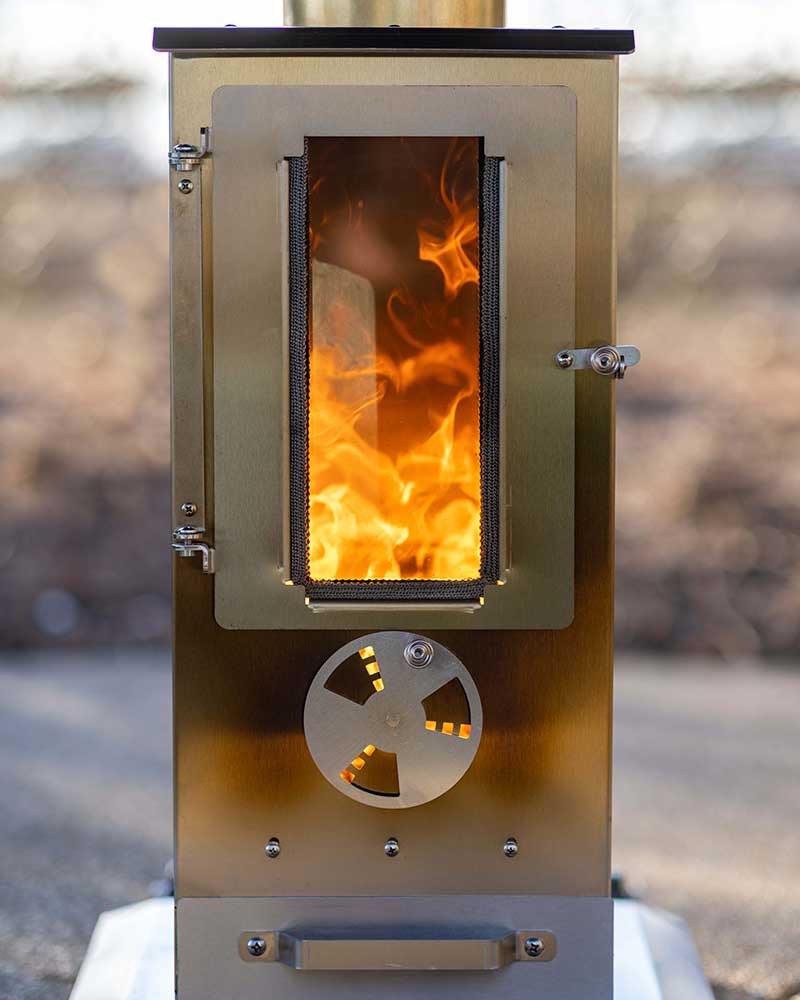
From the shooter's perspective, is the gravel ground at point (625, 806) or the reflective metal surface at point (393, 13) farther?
the gravel ground at point (625, 806)

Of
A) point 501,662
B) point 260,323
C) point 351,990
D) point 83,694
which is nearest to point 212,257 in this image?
point 260,323

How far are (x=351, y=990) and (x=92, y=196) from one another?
2.69 meters

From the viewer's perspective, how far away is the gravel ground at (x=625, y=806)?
159cm

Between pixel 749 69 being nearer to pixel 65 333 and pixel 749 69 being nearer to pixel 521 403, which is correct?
pixel 65 333

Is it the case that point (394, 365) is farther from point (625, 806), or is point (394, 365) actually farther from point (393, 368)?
point (625, 806)

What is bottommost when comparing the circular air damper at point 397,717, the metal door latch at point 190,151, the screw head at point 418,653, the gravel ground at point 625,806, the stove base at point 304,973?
the gravel ground at point 625,806

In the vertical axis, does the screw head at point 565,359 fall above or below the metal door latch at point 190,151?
below

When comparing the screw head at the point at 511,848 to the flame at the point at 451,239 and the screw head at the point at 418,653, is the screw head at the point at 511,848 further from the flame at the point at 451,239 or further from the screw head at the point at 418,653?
the flame at the point at 451,239

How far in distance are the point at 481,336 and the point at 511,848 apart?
1.55 feet

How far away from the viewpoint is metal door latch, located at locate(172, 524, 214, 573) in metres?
1.07

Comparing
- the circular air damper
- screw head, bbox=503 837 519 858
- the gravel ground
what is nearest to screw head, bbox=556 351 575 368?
the circular air damper

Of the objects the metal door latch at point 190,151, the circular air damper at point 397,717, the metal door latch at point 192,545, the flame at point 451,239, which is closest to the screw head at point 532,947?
the circular air damper at point 397,717

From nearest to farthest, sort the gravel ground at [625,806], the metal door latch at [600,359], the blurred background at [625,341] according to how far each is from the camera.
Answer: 1. the metal door latch at [600,359]
2. the gravel ground at [625,806]
3. the blurred background at [625,341]

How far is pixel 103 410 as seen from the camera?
11.0ft
